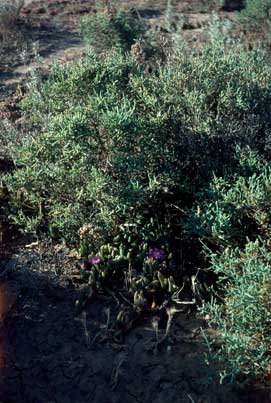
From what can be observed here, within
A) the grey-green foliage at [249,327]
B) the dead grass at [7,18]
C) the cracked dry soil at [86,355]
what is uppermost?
the dead grass at [7,18]

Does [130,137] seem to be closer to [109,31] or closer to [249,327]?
[249,327]

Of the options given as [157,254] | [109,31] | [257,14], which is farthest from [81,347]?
[257,14]

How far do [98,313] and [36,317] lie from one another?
45 cm

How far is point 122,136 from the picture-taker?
418 cm

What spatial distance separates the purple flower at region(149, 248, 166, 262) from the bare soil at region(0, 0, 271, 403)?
39cm

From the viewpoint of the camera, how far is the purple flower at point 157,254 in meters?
4.11

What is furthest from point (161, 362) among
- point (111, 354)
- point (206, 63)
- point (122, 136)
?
point (206, 63)

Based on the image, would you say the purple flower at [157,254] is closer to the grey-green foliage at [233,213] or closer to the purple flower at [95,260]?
the grey-green foliage at [233,213]

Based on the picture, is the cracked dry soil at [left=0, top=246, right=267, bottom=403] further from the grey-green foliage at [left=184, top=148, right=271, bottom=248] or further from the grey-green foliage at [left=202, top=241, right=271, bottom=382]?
the grey-green foliage at [left=184, top=148, right=271, bottom=248]

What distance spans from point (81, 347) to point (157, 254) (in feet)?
2.94

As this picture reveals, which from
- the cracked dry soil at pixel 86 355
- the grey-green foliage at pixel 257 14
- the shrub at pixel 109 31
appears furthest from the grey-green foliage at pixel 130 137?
the grey-green foliage at pixel 257 14

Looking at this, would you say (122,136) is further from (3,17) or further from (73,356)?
(3,17)

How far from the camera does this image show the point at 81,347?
3729 mm

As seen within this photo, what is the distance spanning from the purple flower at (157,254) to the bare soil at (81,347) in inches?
15.5
